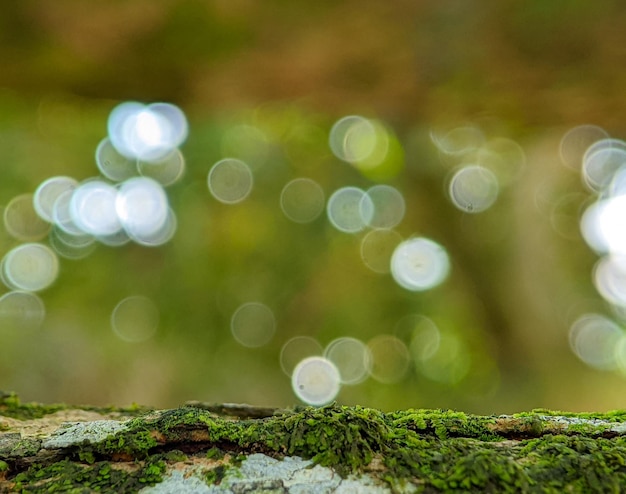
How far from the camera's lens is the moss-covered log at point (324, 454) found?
0.75 meters

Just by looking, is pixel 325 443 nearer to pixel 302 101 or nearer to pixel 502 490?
pixel 502 490

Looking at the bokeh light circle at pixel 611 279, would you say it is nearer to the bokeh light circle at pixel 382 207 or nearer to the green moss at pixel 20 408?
the bokeh light circle at pixel 382 207

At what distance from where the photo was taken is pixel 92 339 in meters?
4.73

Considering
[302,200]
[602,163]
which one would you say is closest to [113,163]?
[302,200]

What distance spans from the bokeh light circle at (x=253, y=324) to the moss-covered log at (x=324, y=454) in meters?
3.77

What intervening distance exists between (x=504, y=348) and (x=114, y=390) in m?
3.19

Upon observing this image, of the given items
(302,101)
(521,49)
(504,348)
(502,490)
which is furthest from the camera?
(504,348)

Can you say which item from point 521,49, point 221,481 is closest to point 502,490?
point 221,481

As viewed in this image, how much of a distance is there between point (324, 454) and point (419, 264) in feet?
12.2

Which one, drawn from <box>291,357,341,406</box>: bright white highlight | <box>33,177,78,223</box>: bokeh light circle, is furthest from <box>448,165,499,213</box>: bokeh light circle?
<box>33,177,78,223</box>: bokeh light circle

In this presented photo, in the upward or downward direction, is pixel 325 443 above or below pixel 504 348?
below

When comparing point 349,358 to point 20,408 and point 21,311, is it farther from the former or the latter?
point 20,408

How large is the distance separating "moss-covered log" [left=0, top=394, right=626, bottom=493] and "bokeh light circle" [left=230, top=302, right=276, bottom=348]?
149 inches

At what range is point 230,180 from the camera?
453 centimetres
